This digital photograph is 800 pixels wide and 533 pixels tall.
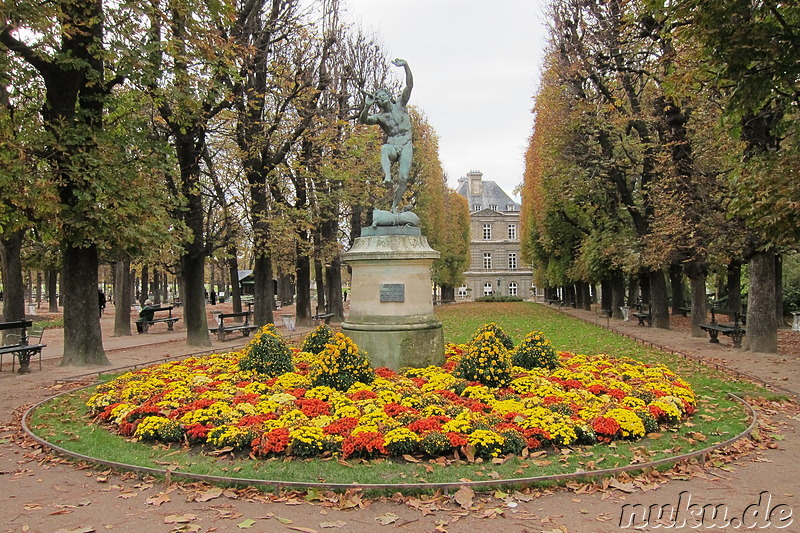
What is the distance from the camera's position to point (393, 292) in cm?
1131

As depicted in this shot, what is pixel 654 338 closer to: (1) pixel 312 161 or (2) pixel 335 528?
Result: (1) pixel 312 161

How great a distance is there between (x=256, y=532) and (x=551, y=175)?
91.7ft

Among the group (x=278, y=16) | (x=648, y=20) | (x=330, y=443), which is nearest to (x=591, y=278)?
(x=648, y=20)

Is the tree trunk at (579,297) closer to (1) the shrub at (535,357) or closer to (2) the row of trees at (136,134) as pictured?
(2) the row of trees at (136,134)

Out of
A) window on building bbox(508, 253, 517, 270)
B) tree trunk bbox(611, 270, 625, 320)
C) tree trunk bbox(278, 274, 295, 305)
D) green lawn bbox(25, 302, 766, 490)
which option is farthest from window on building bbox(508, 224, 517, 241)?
green lawn bbox(25, 302, 766, 490)

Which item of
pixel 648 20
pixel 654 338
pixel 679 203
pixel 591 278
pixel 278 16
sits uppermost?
pixel 278 16

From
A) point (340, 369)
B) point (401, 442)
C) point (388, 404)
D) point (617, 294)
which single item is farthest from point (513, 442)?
point (617, 294)

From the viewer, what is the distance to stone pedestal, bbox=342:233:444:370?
11.2m

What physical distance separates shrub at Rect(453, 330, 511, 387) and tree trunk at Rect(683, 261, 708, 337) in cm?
1352

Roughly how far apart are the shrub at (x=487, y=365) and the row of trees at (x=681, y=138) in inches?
206

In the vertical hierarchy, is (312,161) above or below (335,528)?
above

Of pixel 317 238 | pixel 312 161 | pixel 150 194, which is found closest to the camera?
pixel 150 194

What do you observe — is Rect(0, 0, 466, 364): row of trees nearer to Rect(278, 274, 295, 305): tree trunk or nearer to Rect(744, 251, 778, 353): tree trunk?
Rect(744, 251, 778, 353): tree trunk

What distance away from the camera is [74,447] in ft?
23.8
